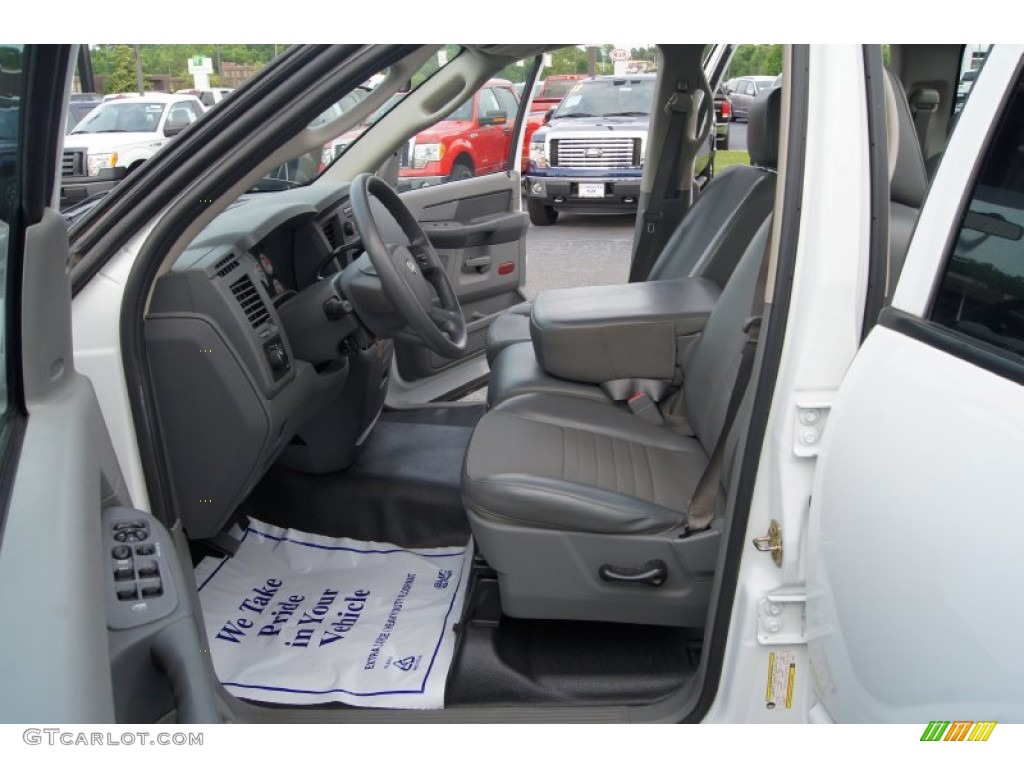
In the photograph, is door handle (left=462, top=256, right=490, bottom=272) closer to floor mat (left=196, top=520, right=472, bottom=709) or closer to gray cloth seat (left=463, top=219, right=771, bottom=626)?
floor mat (left=196, top=520, right=472, bottom=709)

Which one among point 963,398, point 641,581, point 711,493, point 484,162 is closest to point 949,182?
point 963,398

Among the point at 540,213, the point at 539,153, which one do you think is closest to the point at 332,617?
the point at 540,213

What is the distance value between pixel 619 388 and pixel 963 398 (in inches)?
61.0

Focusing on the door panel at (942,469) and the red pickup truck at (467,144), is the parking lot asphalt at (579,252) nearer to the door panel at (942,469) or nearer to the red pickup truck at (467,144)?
the red pickup truck at (467,144)

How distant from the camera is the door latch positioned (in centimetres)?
140

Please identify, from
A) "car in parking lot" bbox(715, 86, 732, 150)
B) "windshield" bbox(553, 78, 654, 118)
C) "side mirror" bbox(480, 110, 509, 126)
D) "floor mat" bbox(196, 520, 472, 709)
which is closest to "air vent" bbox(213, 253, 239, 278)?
"floor mat" bbox(196, 520, 472, 709)

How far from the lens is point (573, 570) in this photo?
189 centimetres

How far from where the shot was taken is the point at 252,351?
2123mm

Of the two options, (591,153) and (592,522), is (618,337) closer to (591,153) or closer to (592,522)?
(592,522)

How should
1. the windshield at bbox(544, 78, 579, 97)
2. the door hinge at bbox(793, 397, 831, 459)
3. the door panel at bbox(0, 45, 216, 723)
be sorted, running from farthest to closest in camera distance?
the windshield at bbox(544, 78, 579, 97)
the door hinge at bbox(793, 397, 831, 459)
the door panel at bbox(0, 45, 216, 723)

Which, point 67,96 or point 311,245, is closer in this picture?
point 67,96

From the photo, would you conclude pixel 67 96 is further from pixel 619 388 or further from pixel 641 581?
pixel 619 388

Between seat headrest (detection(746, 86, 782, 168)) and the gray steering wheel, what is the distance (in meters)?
0.89

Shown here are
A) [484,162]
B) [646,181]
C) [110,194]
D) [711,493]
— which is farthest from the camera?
[484,162]
